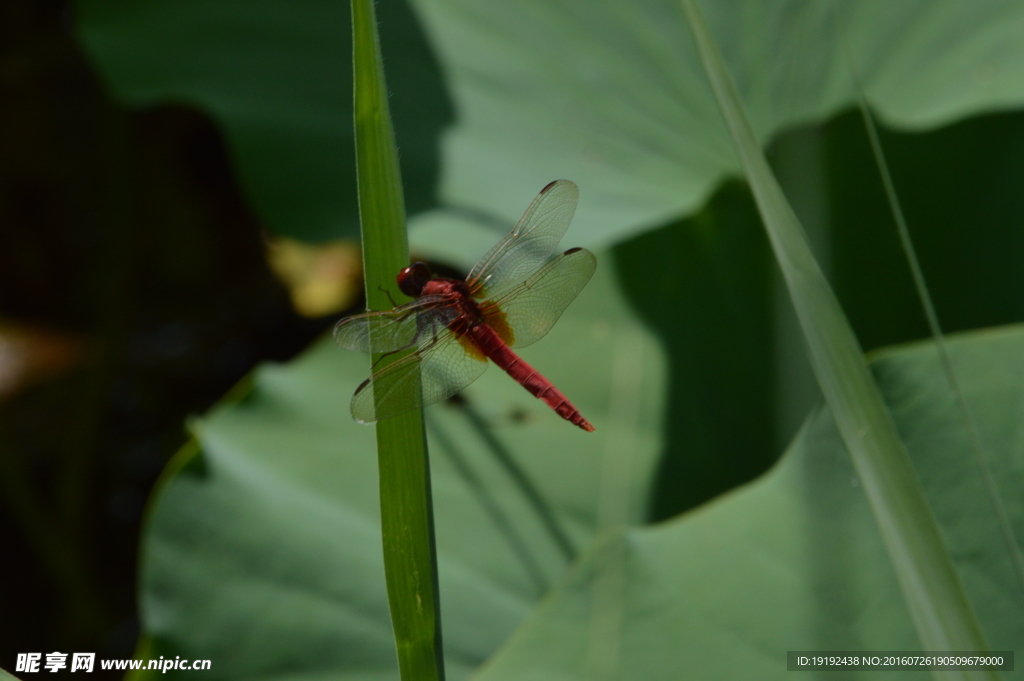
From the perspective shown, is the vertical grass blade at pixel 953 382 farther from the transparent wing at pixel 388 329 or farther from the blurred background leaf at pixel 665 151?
the transparent wing at pixel 388 329

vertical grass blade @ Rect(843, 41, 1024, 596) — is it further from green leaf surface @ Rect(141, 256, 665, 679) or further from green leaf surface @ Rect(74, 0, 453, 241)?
→ green leaf surface @ Rect(74, 0, 453, 241)

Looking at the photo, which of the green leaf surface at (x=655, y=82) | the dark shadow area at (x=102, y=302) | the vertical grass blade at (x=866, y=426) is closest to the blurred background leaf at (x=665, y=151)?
the green leaf surface at (x=655, y=82)

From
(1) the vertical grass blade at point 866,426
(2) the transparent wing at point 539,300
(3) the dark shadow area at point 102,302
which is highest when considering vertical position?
(1) the vertical grass blade at point 866,426

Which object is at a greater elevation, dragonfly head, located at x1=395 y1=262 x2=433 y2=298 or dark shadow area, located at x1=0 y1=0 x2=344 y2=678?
dragonfly head, located at x1=395 y1=262 x2=433 y2=298

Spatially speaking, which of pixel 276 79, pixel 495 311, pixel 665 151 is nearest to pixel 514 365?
pixel 495 311

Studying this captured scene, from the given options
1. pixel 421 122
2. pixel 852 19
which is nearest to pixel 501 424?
pixel 421 122

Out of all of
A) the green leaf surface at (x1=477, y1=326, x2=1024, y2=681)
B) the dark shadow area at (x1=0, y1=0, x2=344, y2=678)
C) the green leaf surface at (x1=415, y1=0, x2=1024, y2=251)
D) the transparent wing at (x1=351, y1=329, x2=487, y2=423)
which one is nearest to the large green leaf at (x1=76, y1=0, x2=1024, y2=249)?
the green leaf surface at (x1=415, y1=0, x2=1024, y2=251)

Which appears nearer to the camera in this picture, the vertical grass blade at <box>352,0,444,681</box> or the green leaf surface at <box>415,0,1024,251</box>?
the vertical grass blade at <box>352,0,444,681</box>
